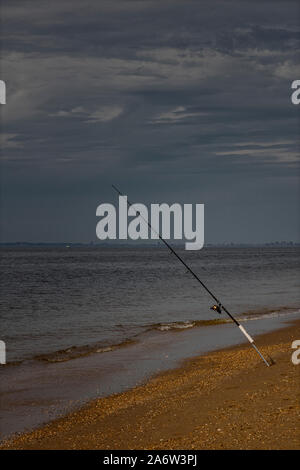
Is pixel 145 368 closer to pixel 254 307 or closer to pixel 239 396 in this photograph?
pixel 239 396

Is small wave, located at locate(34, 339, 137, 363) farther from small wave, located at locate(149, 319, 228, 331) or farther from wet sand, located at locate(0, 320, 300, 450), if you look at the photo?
wet sand, located at locate(0, 320, 300, 450)

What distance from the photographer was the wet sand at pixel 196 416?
275 inches

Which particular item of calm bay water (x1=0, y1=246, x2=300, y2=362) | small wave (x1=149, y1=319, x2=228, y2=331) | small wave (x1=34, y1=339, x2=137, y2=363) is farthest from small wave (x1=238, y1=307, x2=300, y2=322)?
small wave (x1=34, y1=339, x2=137, y2=363)

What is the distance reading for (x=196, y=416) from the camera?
8141 millimetres

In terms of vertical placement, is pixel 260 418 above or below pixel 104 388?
above

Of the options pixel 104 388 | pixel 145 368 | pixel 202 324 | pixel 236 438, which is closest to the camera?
pixel 236 438

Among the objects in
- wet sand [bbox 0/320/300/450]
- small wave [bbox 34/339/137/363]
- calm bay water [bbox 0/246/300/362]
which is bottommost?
calm bay water [bbox 0/246/300/362]

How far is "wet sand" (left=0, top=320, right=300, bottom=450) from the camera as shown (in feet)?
22.9

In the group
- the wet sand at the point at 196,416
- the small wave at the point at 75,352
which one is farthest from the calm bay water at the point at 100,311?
the wet sand at the point at 196,416

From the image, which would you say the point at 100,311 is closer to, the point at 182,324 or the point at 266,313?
the point at 182,324
